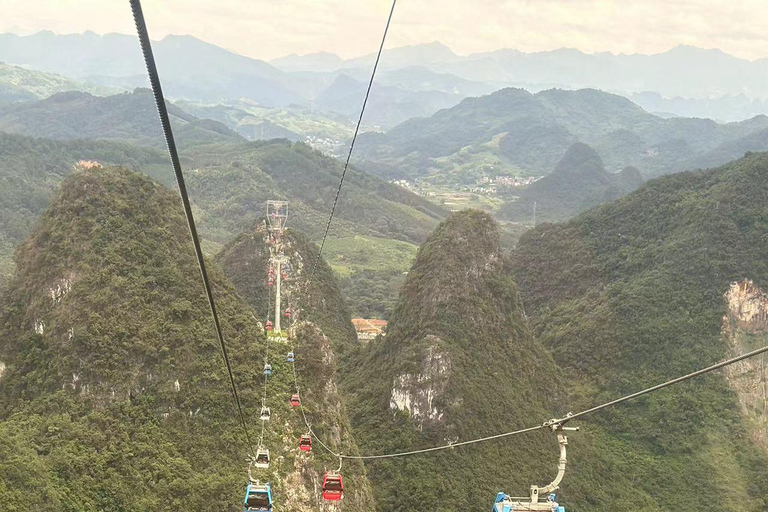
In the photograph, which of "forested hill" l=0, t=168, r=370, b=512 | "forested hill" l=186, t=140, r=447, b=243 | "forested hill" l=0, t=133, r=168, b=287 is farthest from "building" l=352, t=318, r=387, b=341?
"forested hill" l=186, t=140, r=447, b=243

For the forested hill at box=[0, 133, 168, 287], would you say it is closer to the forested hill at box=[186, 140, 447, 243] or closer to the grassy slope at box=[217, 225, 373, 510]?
the forested hill at box=[186, 140, 447, 243]

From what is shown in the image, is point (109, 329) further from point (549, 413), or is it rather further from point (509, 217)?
point (509, 217)

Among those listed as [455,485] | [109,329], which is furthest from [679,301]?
[109,329]

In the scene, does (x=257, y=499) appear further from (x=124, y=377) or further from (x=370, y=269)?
(x=370, y=269)

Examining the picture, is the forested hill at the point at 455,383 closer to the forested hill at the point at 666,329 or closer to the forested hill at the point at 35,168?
the forested hill at the point at 666,329

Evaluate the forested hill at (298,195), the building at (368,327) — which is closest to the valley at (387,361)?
the building at (368,327)
